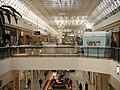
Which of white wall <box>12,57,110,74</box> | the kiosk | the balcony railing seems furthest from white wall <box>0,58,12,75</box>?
the kiosk

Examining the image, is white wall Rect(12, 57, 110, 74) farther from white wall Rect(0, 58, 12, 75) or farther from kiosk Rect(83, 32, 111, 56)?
kiosk Rect(83, 32, 111, 56)

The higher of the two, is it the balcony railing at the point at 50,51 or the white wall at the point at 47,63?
the balcony railing at the point at 50,51

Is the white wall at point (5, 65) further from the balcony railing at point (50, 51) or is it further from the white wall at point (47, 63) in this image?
the white wall at point (47, 63)

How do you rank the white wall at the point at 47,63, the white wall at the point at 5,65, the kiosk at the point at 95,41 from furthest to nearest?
the white wall at the point at 47,63
the kiosk at the point at 95,41
the white wall at the point at 5,65

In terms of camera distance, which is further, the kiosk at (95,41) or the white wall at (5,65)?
the kiosk at (95,41)

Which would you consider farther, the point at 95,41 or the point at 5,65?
the point at 95,41

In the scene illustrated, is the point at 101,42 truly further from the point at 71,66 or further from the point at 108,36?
the point at 71,66

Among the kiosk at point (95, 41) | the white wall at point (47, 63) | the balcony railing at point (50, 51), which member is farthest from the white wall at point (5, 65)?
the kiosk at point (95, 41)

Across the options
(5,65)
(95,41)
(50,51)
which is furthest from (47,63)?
(95,41)

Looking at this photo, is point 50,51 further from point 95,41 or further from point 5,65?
point 5,65

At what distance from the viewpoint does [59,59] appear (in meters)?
19.3

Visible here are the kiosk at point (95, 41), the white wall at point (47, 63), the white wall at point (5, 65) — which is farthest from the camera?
the white wall at point (47, 63)

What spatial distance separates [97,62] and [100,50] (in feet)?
3.01

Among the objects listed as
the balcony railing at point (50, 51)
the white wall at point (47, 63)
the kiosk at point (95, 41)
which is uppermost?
the kiosk at point (95, 41)
